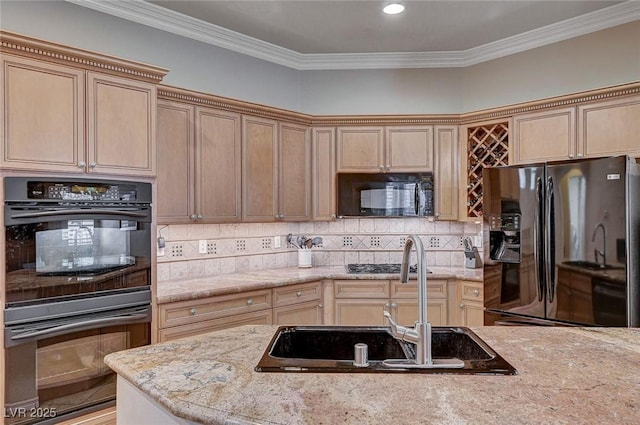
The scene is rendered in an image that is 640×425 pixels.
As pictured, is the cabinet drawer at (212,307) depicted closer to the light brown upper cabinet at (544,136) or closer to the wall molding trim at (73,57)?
the wall molding trim at (73,57)

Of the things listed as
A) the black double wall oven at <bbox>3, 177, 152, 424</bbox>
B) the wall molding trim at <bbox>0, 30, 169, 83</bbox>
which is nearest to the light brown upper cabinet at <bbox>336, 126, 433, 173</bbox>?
the wall molding trim at <bbox>0, 30, 169, 83</bbox>

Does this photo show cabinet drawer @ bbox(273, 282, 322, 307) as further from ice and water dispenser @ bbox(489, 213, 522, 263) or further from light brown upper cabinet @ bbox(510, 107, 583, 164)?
light brown upper cabinet @ bbox(510, 107, 583, 164)

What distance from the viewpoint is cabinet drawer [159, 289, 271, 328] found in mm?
2889

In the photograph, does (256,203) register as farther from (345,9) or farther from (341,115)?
(345,9)

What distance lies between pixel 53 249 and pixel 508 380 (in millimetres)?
2258

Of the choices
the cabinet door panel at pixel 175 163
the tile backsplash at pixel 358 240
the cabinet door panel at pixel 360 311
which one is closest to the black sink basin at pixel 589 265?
the tile backsplash at pixel 358 240

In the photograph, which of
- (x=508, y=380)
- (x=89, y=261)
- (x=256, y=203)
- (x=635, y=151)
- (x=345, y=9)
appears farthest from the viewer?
(x=256, y=203)

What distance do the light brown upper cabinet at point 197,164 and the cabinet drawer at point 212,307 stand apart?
63 cm

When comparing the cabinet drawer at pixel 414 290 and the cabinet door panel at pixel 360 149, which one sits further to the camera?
the cabinet door panel at pixel 360 149

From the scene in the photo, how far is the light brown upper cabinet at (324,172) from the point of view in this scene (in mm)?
4168

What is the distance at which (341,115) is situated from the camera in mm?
4168

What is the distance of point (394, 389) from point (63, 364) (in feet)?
6.68

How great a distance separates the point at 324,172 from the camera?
417cm

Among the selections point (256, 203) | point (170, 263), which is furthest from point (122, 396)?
point (256, 203)
